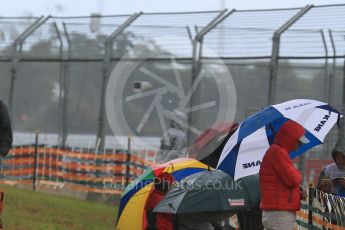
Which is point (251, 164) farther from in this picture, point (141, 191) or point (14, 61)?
point (14, 61)

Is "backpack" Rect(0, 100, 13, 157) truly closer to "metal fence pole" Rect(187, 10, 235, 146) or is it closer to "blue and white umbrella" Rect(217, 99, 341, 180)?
"blue and white umbrella" Rect(217, 99, 341, 180)

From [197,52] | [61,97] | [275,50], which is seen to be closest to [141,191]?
[275,50]

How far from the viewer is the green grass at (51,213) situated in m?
13.6

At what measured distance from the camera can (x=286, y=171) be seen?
862 centimetres

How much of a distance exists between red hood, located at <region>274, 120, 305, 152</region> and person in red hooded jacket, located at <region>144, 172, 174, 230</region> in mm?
1947

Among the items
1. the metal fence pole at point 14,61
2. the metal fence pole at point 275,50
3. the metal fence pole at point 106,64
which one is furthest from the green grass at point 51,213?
the metal fence pole at point 275,50

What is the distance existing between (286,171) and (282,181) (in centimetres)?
13

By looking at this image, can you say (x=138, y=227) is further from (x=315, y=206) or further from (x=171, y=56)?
(x=171, y=56)

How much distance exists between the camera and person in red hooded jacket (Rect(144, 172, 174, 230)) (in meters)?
10.1

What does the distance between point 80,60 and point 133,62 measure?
1286mm

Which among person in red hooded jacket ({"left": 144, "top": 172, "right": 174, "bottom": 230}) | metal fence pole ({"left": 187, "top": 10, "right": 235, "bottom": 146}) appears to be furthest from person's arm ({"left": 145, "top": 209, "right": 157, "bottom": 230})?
metal fence pole ({"left": 187, "top": 10, "right": 235, "bottom": 146})

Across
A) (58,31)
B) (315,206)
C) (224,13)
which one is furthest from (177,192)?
(58,31)

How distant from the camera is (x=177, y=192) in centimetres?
984

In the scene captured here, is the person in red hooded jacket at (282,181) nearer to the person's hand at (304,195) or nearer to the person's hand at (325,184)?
the person's hand at (304,195)
